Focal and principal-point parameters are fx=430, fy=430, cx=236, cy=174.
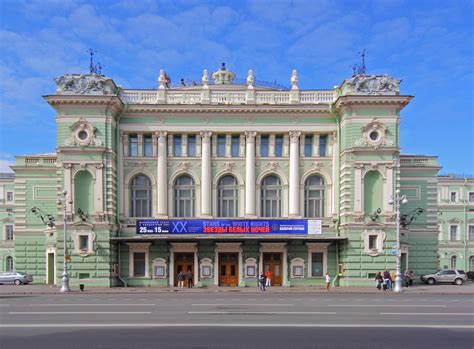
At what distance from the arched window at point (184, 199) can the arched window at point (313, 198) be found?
9.98 meters

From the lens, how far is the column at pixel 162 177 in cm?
3656

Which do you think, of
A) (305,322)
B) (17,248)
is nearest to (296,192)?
(305,322)

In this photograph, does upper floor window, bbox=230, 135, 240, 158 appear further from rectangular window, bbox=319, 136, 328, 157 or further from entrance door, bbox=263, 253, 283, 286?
entrance door, bbox=263, 253, 283, 286

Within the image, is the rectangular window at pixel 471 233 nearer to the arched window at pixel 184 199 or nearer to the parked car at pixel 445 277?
the parked car at pixel 445 277

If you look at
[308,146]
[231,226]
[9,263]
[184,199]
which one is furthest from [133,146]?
[9,263]

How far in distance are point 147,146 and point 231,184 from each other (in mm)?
8066

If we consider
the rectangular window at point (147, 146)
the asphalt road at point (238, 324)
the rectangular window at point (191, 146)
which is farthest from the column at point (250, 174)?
the asphalt road at point (238, 324)

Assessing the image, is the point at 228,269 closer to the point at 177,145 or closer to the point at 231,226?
the point at 231,226

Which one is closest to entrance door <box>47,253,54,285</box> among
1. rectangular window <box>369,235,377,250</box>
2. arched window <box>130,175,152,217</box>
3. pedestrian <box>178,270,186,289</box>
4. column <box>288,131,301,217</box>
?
arched window <box>130,175,152,217</box>

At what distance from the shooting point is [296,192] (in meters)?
36.8

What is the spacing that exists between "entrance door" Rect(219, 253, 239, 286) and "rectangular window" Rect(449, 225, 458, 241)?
38.0 m

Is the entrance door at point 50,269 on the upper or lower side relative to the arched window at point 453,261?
upper

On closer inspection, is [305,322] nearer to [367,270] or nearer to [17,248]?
[367,270]

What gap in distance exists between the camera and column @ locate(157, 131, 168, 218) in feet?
120
